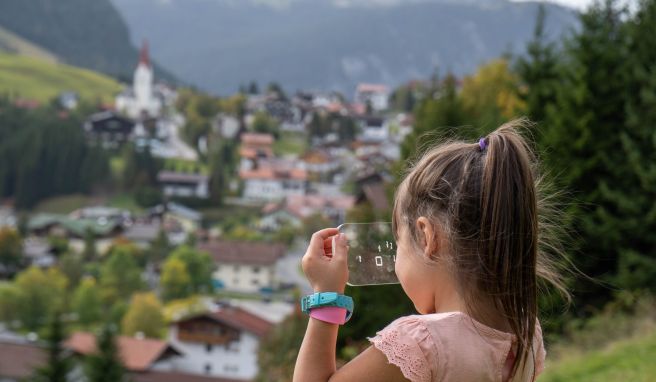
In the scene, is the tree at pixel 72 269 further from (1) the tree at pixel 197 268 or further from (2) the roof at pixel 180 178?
(2) the roof at pixel 180 178

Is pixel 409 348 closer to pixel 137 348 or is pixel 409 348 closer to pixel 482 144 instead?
pixel 482 144

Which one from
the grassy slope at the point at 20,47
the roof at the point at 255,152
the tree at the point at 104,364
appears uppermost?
the grassy slope at the point at 20,47

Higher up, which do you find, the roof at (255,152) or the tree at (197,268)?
the roof at (255,152)

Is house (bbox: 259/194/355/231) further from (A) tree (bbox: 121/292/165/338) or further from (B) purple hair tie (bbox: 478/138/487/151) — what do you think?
(B) purple hair tie (bbox: 478/138/487/151)

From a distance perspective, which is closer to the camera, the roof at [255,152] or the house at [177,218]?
the house at [177,218]

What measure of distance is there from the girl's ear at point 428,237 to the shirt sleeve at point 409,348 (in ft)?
0.29

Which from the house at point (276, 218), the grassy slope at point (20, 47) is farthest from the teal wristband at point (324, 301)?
the grassy slope at point (20, 47)

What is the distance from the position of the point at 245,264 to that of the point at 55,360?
103 ft

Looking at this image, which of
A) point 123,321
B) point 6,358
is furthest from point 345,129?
point 6,358

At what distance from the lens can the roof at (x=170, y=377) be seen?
26.3 meters

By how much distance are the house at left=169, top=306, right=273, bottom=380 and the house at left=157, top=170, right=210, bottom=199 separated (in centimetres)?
3199

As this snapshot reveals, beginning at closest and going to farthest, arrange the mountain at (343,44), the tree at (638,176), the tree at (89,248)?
the tree at (638,176)
the tree at (89,248)
the mountain at (343,44)

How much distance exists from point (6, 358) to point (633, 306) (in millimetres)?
24371

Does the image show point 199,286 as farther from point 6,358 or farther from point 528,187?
point 528,187
